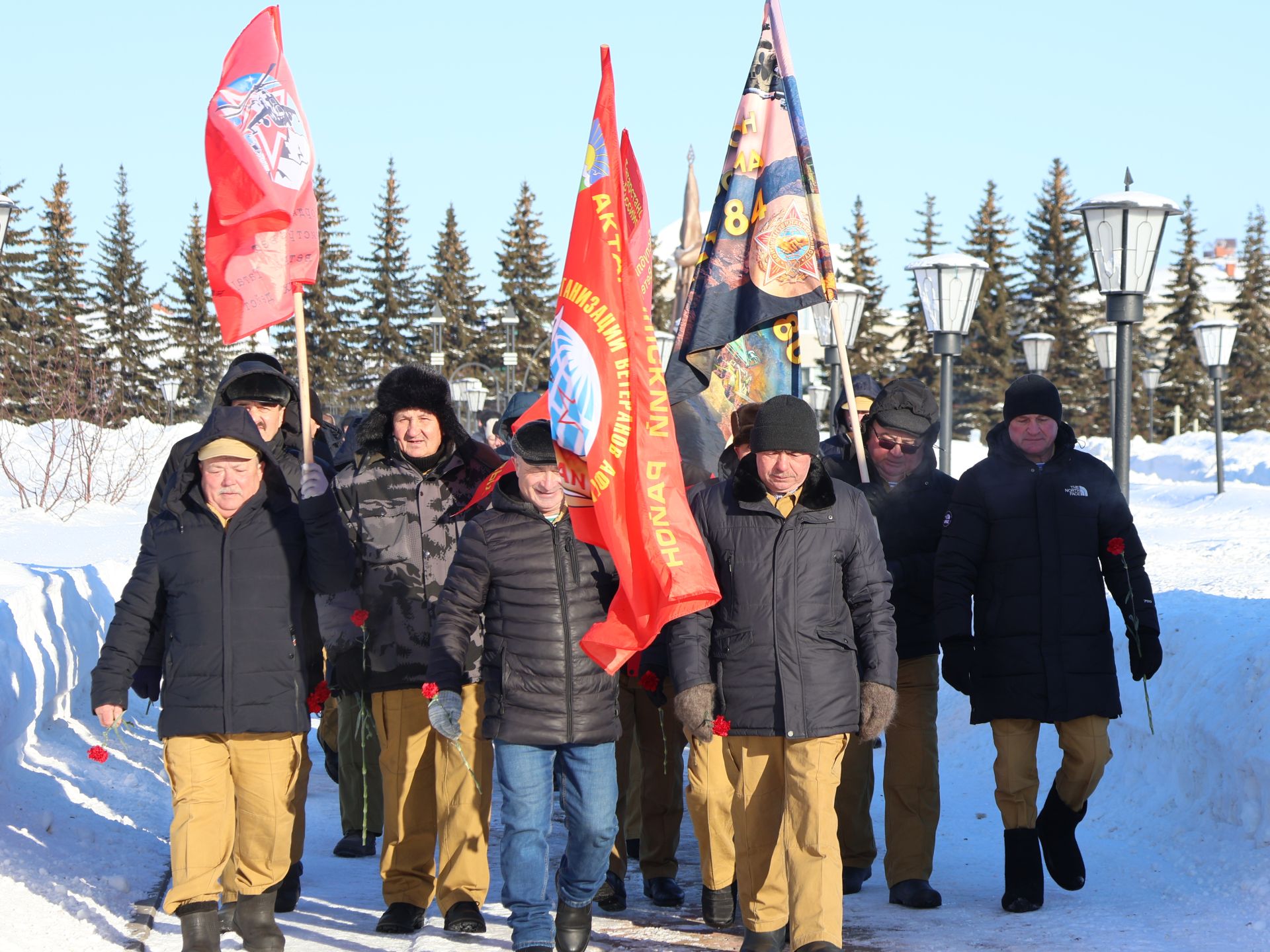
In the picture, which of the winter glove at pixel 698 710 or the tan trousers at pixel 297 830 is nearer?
the winter glove at pixel 698 710

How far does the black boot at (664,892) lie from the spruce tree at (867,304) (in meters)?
64.7

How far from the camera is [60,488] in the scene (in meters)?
22.5

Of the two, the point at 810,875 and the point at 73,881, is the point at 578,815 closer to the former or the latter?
the point at 810,875

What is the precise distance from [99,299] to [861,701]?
73.2 meters

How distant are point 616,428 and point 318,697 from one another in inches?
63.5

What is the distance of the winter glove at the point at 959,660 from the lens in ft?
20.9

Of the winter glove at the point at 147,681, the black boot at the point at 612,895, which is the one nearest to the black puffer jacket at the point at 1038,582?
the black boot at the point at 612,895

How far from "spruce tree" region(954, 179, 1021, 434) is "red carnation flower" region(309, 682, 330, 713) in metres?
67.1

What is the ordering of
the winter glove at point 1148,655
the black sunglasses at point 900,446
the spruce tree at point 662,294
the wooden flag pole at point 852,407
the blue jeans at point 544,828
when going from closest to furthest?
the blue jeans at point 544,828
the winter glove at point 1148,655
the wooden flag pole at point 852,407
the black sunglasses at point 900,446
the spruce tree at point 662,294

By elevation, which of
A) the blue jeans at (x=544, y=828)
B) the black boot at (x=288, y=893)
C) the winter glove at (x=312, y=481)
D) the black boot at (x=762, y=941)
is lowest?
the black boot at (x=288, y=893)

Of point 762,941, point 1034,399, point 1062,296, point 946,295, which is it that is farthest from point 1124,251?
point 1062,296

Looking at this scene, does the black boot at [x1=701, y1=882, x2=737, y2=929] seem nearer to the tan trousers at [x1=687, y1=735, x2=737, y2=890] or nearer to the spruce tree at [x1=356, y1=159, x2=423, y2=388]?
the tan trousers at [x1=687, y1=735, x2=737, y2=890]

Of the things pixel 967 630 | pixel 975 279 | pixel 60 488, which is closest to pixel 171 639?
pixel 967 630

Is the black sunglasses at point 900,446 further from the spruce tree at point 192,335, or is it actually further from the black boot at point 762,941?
the spruce tree at point 192,335
